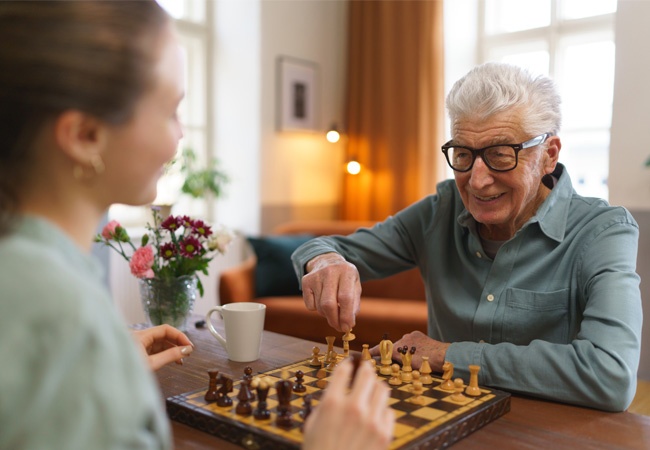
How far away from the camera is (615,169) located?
3.45m

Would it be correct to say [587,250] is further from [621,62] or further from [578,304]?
[621,62]

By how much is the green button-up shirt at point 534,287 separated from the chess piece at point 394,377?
0.47 ft

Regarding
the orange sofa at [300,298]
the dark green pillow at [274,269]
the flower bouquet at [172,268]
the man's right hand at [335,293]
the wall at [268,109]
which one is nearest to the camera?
the man's right hand at [335,293]

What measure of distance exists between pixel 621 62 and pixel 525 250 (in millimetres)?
2449

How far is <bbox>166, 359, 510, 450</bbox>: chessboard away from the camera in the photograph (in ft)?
2.86

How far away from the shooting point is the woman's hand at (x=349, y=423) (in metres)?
0.70

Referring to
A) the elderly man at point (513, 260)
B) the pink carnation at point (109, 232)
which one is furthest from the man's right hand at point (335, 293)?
the pink carnation at point (109, 232)

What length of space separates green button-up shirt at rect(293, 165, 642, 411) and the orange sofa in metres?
1.40

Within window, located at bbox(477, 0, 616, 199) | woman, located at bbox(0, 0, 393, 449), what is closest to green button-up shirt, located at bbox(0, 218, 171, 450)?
woman, located at bbox(0, 0, 393, 449)

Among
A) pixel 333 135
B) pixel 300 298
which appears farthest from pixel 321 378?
pixel 333 135

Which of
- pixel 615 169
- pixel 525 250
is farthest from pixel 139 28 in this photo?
pixel 615 169

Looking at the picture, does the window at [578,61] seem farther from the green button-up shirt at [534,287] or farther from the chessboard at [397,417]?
the chessboard at [397,417]

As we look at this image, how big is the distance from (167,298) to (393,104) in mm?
3534

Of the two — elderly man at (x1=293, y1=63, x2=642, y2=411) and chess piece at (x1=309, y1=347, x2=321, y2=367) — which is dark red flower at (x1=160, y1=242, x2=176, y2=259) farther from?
chess piece at (x1=309, y1=347, x2=321, y2=367)
